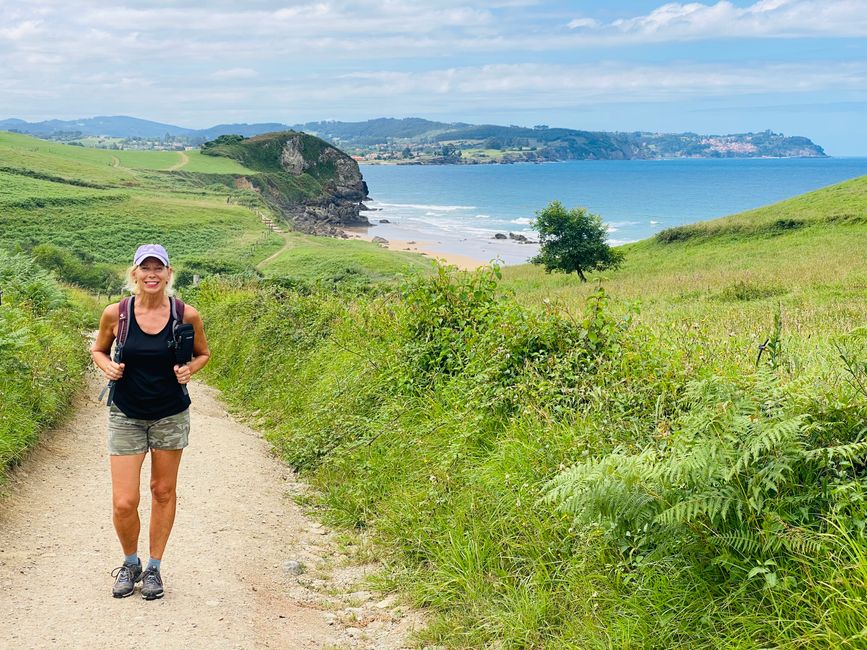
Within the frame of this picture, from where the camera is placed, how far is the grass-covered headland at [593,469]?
14.0 ft

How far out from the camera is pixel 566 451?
6207mm

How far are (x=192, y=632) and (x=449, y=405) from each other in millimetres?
3944

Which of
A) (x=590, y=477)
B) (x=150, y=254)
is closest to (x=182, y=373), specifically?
(x=150, y=254)

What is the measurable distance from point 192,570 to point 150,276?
7.82 feet

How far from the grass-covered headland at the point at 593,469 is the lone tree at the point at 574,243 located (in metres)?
31.6

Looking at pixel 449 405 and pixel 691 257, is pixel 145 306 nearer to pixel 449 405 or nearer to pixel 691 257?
pixel 449 405

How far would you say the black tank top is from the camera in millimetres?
5547

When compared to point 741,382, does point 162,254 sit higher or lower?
higher

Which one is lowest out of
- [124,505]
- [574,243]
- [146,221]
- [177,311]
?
[146,221]

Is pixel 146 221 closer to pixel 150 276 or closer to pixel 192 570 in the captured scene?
pixel 192 570

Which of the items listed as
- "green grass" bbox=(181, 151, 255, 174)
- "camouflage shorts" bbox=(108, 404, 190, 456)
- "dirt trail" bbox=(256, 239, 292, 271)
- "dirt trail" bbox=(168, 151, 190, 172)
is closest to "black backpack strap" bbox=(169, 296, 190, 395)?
"camouflage shorts" bbox=(108, 404, 190, 456)

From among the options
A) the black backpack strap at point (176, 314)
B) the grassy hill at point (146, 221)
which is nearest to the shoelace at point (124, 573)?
the black backpack strap at point (176, 314)

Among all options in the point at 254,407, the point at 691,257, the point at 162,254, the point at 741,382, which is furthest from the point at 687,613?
the point at 691,257

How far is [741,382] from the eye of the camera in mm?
5008
